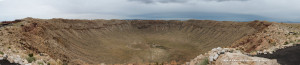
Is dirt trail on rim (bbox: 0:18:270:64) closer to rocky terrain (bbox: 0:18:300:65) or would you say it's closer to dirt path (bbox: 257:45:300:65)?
rocky terrain (bbox: 0:18:300:65)

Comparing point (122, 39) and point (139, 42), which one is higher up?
point (122, 39)

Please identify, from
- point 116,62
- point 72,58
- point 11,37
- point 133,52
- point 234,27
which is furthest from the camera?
point 234,27

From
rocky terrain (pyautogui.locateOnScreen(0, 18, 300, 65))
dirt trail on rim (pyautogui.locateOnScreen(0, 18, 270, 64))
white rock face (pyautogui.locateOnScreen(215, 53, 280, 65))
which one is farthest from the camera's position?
dirt trail on rim (pyautogui.locateOnScreen(0, 18, 270, 64))

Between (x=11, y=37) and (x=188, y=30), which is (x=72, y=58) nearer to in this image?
(x=11, y=37)

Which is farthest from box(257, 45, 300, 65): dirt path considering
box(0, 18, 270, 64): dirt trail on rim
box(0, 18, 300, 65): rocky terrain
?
box(0, 18, 270, 64): dirt trail on rim

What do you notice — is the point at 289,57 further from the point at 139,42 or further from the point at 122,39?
the point at 122,39

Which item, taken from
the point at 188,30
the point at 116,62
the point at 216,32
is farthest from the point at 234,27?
the point at 116,62

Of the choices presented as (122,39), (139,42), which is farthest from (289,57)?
(122,39)
